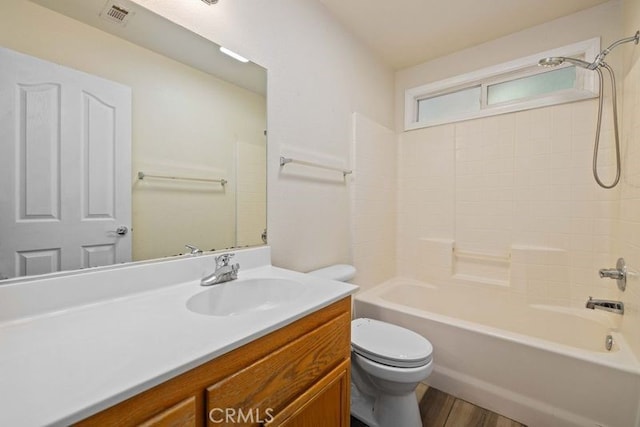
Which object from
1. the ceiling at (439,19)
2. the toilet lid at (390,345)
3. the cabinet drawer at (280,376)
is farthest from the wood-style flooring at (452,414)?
the ceiling at (439,19)

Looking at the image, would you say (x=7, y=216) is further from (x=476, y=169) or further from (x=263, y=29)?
(x=476, y=169)

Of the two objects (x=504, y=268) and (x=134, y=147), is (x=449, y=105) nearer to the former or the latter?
(x=504, y=268)

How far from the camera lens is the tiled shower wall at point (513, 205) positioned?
1862 millimetres

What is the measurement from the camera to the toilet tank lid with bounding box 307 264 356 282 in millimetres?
1666

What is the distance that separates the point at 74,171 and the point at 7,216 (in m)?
0.20

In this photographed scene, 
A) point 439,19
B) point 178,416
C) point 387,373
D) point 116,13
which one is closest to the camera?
point 178,416

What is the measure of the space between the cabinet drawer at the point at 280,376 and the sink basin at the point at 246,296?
20 centimetres

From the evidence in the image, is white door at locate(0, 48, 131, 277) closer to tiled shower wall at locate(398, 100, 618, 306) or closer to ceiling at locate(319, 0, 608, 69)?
ceiling at locate(319, 0, 608, 69)

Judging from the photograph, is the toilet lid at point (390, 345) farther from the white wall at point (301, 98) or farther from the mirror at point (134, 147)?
the mirror at point (134, 147)

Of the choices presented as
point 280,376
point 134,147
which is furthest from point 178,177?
point 280,376

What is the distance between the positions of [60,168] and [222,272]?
624mm

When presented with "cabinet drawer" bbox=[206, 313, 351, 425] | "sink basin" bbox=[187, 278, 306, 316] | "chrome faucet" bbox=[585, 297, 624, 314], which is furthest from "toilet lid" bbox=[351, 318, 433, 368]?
"chrome faucet" bbox=[585, 297, 624, 314]

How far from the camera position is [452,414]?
157cm

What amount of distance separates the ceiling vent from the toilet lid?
1.70 m
